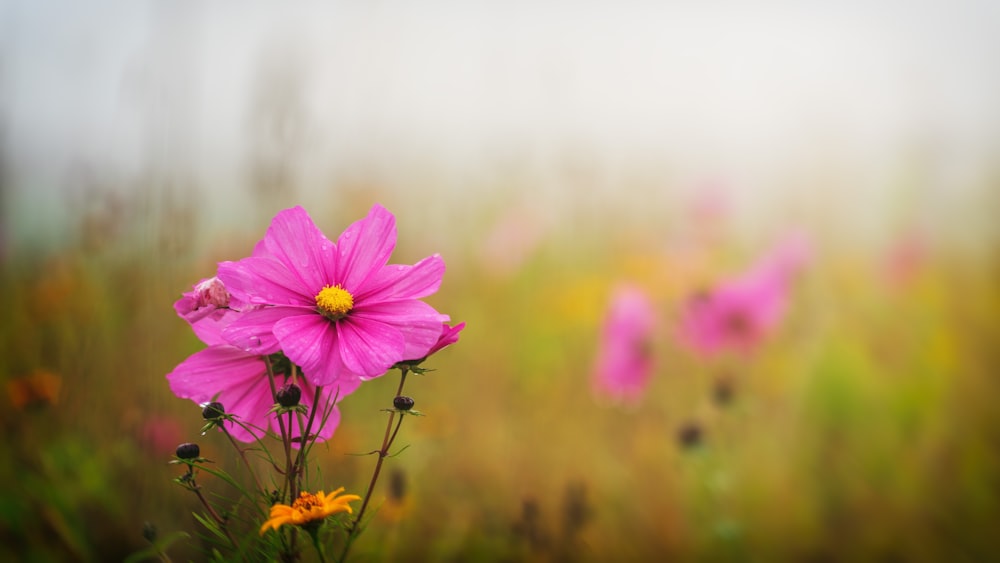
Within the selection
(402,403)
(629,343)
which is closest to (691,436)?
(629,343)

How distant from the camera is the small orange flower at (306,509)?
0.95ft

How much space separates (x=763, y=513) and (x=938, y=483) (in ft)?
0.83

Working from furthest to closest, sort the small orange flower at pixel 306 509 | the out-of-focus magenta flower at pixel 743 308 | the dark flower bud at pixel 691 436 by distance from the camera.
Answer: the out-of-focus magenta flower at pixel 743 308
the dark flower bud at pixel 691 436
the small orange flower at pixel 306 509

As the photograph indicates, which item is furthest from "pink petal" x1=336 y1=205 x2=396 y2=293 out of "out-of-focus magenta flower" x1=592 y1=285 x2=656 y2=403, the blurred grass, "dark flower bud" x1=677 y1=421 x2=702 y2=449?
"out-of-focus magenta flower" x1=592 y1=285 x2=656 y2=403

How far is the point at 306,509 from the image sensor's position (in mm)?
301

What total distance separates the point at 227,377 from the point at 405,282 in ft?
0.32

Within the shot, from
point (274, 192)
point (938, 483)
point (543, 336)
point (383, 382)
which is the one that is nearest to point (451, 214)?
point (543, 336)

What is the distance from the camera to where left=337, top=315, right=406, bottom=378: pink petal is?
11.5 inches

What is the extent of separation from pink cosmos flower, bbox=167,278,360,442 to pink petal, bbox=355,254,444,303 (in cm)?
4

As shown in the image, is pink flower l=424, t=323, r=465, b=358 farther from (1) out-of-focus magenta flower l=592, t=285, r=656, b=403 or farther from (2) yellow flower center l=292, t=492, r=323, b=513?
(1) out-of-focus magenta flower l=592, t=285, r=656, b=403

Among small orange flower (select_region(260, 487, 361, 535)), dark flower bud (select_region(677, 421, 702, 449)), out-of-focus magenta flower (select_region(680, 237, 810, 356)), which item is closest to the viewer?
small orange flower (select_region(260, 487, 361, 535))

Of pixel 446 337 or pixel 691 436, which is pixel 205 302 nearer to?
pixel 446 337

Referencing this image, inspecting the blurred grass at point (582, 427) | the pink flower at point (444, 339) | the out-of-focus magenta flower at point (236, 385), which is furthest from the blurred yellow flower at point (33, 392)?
the pink flower at point (444, 339)

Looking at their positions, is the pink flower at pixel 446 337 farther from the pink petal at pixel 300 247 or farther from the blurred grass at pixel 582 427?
the blurred grass at pixel 582 427
